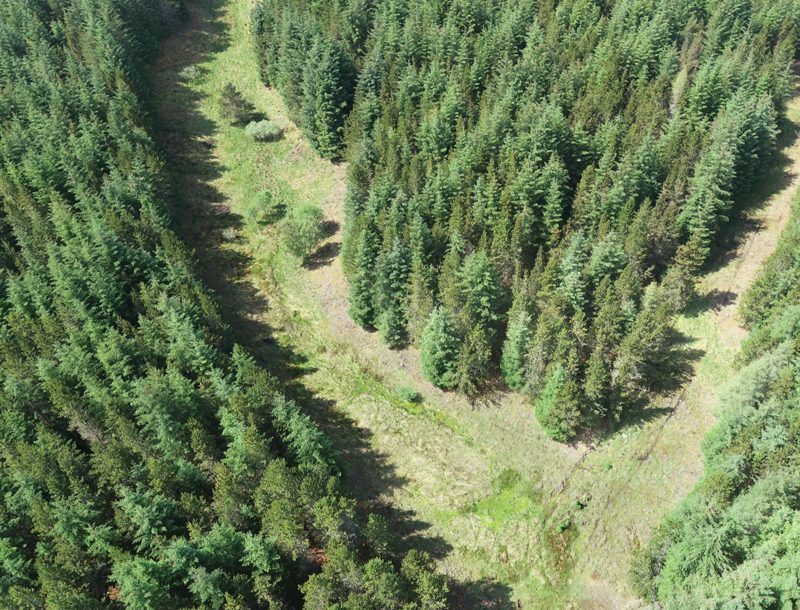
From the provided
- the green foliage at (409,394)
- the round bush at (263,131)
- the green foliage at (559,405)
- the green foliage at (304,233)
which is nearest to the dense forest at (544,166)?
the green foliage at (559,405)

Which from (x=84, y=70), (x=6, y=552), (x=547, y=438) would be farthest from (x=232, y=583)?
(x=84, y=70)

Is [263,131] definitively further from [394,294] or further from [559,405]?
[559,405]

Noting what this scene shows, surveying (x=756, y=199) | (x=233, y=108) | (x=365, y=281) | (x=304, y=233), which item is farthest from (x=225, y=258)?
(x=756, y=199)

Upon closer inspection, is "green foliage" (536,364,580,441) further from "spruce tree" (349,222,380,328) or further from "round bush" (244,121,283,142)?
"round bush" (244,121,283,142)

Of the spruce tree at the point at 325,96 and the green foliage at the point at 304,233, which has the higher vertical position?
the spruce tree at the point at 325,96

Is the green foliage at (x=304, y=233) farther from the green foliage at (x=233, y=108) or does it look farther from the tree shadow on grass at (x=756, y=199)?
the tree shadow on grass at (x=756, y=199)

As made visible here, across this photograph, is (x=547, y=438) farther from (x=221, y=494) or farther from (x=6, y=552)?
(x=6, y=552)
